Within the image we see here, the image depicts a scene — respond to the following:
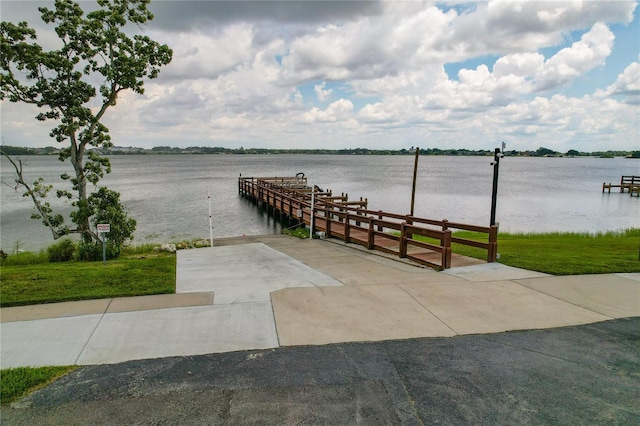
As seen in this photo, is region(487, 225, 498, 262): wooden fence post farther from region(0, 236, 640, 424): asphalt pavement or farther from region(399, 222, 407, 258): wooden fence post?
region(399, 222, 407, 258): wooden fence post

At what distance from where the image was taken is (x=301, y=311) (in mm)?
6531

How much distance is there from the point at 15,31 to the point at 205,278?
33.9ft

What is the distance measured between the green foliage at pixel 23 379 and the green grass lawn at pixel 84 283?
9.05 feet

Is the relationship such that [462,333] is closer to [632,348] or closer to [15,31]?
[632,348]

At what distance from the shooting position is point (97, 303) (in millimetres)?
7031

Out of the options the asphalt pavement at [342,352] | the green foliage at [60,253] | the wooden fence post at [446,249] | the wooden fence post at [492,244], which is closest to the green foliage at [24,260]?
the green foliage at [60,253]

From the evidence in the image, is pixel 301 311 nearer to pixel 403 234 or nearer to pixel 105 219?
pixel 403 234

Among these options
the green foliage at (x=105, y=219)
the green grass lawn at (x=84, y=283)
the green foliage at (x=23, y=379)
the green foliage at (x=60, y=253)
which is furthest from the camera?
the green foliage at (x=105, y=219)

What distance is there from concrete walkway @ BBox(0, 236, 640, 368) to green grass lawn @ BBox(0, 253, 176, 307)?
0.31m

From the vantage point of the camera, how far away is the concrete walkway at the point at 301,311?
5.42 meters

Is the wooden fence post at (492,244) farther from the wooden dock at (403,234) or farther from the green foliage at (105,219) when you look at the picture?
the green foliage at (105,219)

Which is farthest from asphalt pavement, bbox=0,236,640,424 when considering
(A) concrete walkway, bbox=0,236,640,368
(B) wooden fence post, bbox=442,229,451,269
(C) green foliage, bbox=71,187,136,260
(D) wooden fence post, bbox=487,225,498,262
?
(C) green foliage, bbox=71,187,136,260

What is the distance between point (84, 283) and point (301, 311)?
4.70 meters

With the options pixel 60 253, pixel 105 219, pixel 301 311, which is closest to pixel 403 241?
pixel 301 311
